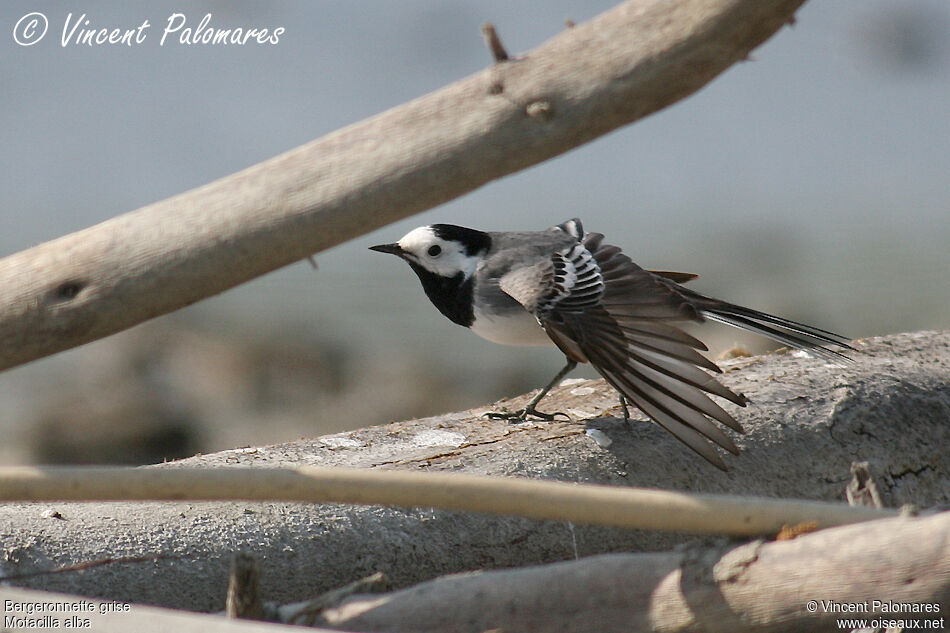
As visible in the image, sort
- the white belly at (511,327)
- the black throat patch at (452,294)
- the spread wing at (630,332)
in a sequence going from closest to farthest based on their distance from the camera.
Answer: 1. the spread wing at (630,332)
2. the white belly at (511,327)
3. the black throat patch at (452,294)

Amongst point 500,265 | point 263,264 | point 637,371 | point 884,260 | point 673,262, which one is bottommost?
point 884,260

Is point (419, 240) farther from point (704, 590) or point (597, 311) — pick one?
point (704, 590)

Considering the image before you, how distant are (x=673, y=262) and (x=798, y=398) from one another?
182 inches

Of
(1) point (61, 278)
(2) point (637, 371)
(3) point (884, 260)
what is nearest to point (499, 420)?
(2) point (637, 371)

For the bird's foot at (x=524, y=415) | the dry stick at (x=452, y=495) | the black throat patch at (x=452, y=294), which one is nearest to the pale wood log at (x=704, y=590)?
the dry stick at (x=452, y=495)

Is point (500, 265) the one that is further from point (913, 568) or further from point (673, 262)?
point (673, 262)

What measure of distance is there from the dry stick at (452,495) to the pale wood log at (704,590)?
0.06 meters

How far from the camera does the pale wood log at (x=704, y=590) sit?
1548 mm

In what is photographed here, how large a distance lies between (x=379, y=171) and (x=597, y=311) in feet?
3.37

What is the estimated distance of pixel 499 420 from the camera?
2.94m

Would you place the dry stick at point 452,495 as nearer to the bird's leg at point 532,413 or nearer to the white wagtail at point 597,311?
the white wagtail at point 597,311

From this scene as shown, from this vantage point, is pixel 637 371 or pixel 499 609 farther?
pixel 637 371

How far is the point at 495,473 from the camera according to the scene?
2.48 metres

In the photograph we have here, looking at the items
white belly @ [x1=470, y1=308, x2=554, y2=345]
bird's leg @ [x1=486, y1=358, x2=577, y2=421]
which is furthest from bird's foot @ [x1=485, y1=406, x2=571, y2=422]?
white belly @ [x1=470, y1=308, x2=554, y2=345]
